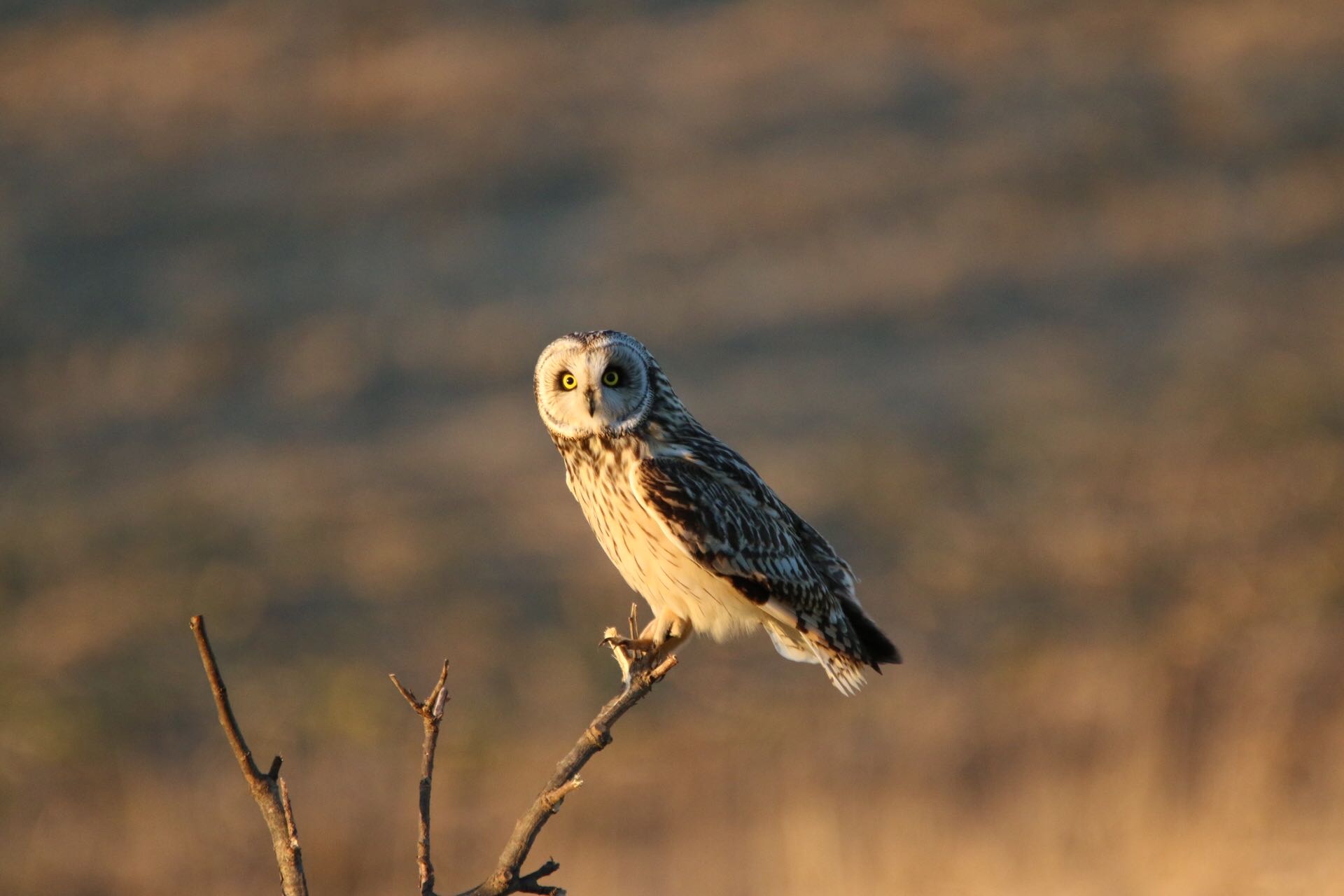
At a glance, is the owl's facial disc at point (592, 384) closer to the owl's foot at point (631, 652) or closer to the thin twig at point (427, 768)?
the owl's foot at point (631, 652)

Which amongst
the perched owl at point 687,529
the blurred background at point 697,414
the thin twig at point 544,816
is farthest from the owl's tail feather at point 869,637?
the blurred background at point 697,414

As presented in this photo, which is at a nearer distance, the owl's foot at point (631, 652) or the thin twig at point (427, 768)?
the thin twig at point (427, 768)

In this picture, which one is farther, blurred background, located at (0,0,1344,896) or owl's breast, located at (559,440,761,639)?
blurred background, located at (0,0,1344,896)

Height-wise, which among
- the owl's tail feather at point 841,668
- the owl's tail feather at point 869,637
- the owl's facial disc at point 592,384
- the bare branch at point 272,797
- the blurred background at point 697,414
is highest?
the blurred background at point 697,414

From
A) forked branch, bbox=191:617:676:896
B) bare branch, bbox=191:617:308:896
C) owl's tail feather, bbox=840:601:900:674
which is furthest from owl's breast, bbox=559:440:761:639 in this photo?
bare branch, bbox=191:617:308:896

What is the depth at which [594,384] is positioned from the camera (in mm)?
3865

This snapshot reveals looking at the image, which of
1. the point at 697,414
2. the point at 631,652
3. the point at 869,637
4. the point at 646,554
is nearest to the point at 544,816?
the point at 631,652

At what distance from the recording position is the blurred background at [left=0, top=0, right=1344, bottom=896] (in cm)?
991

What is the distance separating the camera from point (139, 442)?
1698 cm

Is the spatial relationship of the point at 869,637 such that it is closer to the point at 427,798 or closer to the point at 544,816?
the point at 544,816

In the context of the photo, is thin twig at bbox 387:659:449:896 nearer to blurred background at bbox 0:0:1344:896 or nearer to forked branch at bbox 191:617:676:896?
forked branch at bbox 191:617:676:896

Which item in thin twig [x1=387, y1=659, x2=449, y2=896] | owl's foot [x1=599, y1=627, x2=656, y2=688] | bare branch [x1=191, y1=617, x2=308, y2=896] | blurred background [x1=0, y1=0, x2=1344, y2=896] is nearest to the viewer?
bare branch [x1=191, y1=617, x2=308, y2=896]

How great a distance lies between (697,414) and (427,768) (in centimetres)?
1441

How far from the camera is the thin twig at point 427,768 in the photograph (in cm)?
235
